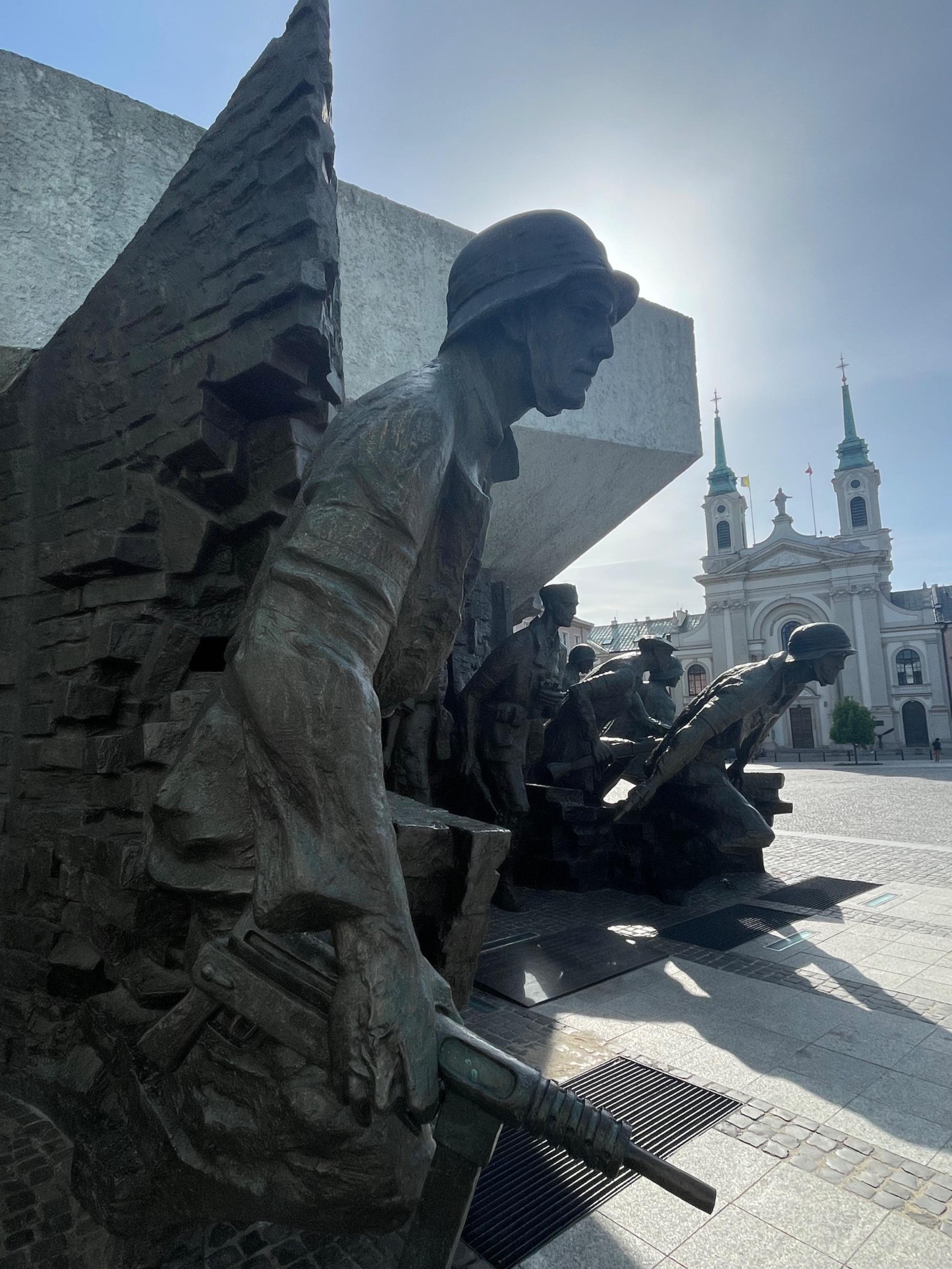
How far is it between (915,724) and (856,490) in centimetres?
1607

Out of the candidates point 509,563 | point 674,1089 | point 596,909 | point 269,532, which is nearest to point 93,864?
point 269,532

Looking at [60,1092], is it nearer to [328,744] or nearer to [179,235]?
[328,744]

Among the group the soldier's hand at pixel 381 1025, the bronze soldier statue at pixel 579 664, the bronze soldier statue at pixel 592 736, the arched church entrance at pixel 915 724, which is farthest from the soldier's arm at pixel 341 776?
the arched church entrance at pixel 915 724

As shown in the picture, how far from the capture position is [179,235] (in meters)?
2.69

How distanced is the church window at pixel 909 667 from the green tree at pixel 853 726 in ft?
24.5

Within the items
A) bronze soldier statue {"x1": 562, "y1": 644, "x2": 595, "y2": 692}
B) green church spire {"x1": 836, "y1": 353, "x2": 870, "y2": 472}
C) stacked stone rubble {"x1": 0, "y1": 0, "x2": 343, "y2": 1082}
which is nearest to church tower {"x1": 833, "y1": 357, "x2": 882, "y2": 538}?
green church spire {"x1": 836, "y1": 353, "x2": 870, "y2": 472}

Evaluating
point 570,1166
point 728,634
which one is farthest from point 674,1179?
point 728,634

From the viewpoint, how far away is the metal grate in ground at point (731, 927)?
462 centimetres

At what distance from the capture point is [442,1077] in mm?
1155

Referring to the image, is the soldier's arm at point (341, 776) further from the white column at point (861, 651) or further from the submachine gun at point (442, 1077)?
the white column at point (861, 651)

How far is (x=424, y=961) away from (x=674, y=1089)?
6.23 feet

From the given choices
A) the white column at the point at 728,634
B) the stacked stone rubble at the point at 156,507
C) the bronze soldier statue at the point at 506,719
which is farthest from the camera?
the white column at the point at 728,634

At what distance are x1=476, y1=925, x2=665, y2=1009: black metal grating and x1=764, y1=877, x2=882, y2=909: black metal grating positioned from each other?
1.03 metres

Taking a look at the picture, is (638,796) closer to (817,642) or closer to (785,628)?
(817,642)
